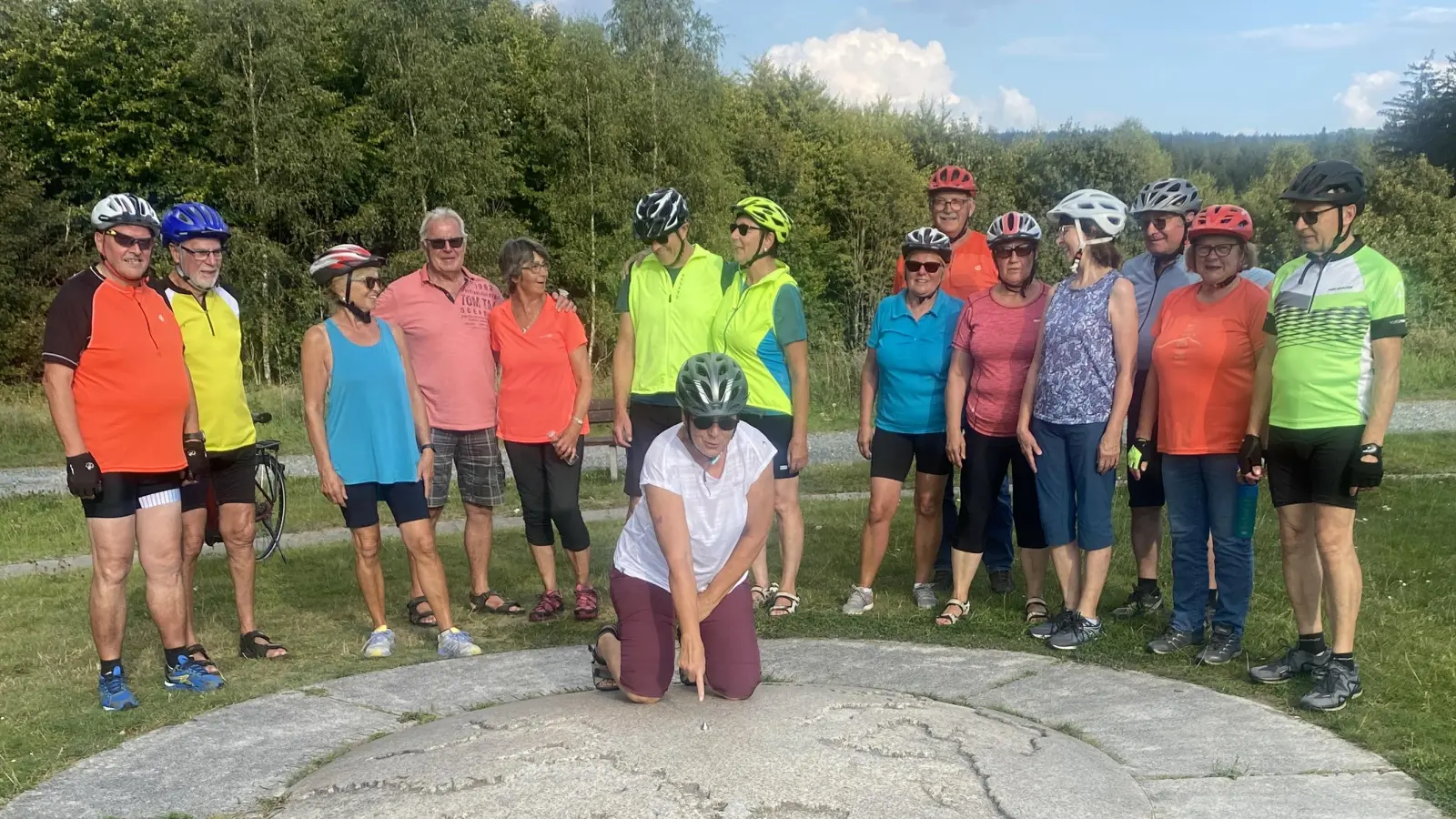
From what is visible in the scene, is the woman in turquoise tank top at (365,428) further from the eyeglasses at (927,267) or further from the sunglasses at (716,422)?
the eyeglasses at (927,267)

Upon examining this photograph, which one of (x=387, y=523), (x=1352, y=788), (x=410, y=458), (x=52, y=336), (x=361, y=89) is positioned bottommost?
(x=387, y=523)

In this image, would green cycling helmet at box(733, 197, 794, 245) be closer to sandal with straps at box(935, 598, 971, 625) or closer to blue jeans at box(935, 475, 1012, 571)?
blue jeans at box(935, 475, 1012, 571)

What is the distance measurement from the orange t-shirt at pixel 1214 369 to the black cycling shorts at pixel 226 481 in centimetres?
464

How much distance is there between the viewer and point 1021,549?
21.8 feet

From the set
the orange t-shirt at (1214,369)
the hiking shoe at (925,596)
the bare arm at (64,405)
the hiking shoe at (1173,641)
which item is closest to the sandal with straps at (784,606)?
the hiking shoe at (925,596)

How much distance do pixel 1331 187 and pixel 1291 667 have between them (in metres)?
2.10

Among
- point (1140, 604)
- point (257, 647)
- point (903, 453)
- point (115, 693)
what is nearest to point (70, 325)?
point (115, 693)

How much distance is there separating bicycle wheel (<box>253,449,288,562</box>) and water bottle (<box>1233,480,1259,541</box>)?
6817 millimetres

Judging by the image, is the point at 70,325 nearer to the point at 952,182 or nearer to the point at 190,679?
the point at 190,679

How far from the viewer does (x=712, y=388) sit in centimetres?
432

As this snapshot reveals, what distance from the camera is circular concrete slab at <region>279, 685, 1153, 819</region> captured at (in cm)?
368

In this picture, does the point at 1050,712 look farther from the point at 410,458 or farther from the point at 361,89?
the point at 361,89

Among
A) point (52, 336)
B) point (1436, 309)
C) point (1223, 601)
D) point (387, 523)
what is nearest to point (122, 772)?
point (52, 336)

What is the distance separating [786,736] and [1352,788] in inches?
74.9
